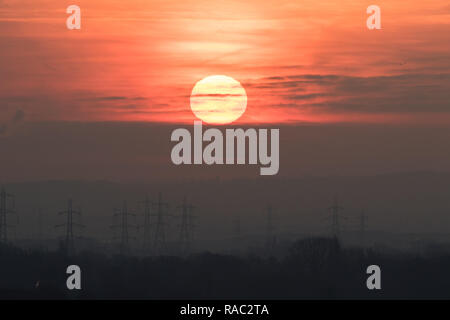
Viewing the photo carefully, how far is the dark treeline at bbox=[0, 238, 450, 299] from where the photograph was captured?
326 feet

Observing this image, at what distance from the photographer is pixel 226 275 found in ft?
347

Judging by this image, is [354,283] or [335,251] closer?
[354,283]

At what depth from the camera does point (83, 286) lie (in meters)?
97.2

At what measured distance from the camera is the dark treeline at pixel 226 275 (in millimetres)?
99250

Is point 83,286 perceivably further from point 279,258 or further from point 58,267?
point 279,258
